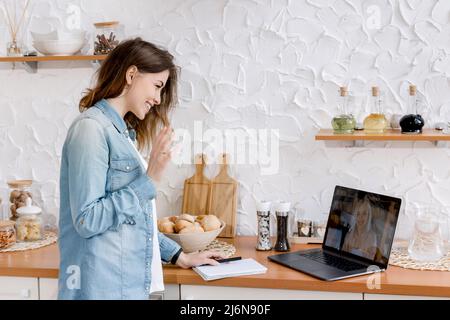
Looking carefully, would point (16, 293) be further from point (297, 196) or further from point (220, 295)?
point (297, 196)

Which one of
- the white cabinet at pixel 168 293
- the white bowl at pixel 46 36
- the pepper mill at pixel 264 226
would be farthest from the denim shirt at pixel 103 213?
the white bowl at pixel 46 36

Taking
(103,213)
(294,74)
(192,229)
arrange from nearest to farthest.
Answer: (103,213) < (192,229) < (294,74)

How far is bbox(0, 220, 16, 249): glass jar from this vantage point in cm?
231

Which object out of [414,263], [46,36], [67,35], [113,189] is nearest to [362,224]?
[414,263]

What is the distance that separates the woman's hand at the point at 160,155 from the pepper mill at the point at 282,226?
2.00 feet

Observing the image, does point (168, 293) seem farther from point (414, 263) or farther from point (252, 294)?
point (414, 263)

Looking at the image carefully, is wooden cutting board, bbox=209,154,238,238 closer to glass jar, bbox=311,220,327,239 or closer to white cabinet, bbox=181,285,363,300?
glass jar, bbox=311,220,327,239

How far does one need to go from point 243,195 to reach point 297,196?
214 millimetres

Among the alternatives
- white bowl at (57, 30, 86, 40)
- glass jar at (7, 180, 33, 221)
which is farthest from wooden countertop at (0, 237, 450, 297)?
white bowl at (57, 30, 86, 40)

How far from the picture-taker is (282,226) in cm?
224

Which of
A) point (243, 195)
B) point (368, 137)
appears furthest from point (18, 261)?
point (368, 137)

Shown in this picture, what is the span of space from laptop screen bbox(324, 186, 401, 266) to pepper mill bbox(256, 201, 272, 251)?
0.21 metres

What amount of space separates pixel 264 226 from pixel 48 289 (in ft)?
2.52

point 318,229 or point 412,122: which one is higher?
point 412,122
